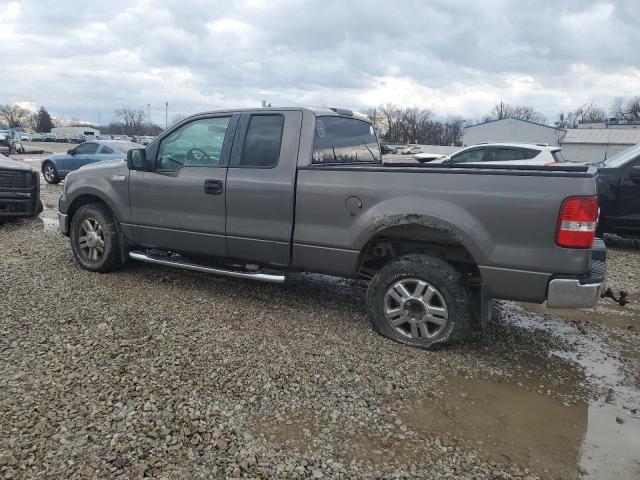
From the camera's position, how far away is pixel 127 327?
4.26m

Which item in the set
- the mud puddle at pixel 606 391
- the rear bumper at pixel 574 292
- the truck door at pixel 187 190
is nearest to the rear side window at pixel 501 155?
the mud puddle at pixel 606 391

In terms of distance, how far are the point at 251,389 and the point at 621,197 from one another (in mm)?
7057

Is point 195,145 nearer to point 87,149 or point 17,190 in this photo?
point 17,190

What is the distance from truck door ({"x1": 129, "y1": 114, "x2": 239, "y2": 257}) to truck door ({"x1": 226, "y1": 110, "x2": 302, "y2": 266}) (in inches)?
5.1

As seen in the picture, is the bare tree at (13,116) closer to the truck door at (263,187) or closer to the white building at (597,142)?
the white building at (597,142)

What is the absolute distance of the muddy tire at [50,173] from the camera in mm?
15820

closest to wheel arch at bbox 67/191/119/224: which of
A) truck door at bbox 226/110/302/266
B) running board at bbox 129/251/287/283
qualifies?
running board at bbox 129/251/287/283

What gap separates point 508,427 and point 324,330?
1.81m

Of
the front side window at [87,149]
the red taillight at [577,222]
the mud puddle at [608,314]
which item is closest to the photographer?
the red taillight at [577,222]

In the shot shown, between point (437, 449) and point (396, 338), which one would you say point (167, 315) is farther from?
point (437, 449)

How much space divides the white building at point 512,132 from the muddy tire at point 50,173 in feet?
158

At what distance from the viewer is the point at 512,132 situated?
202ft

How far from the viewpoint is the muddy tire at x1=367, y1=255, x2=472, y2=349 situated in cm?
386

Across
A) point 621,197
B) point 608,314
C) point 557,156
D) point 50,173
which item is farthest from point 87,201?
point 50,173
